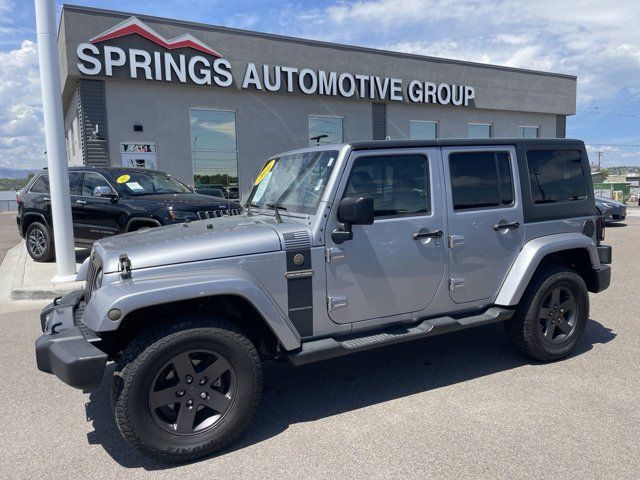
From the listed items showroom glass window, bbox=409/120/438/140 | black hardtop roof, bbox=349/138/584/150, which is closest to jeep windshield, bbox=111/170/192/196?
black hardtop roof, bbox=349/138/584/150

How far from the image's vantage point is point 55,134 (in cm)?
750

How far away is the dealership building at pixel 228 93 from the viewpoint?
42.9ft

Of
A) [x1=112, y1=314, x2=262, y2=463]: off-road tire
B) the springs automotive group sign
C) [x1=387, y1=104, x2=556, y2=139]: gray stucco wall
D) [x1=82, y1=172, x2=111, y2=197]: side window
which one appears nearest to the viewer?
[x1=112, y1=314, x2=262, y2=463]: off-road tire

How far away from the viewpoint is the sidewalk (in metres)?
7.07

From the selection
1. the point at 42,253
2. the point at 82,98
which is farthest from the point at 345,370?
the point at 82,98

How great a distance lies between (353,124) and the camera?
17172 mm

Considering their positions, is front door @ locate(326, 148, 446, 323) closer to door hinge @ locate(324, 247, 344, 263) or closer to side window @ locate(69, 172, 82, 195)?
door hinge @ locate(324, 247, 344, 263)

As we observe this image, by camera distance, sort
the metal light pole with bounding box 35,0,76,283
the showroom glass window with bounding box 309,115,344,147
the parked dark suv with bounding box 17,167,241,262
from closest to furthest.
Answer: the metal light pole with bounding box 35,0,76,283 → the parked dark suv with bounding box 17,167,241,262 → the showroom glass window with bounding box 309,115,344,147

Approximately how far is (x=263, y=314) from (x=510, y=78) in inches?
817

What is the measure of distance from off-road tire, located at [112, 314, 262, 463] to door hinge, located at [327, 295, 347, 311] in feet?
2.02

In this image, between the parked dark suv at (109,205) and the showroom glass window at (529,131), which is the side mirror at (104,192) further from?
the showroom glass window at (529,131)

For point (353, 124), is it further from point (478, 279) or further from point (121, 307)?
point (121, 307)

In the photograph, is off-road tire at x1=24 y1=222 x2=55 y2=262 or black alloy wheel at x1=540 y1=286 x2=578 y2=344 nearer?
black alloy wheel at x1=540 y1=286 x2=578 y2=344

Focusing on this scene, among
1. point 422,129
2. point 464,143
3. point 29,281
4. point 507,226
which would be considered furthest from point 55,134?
point 422,129
